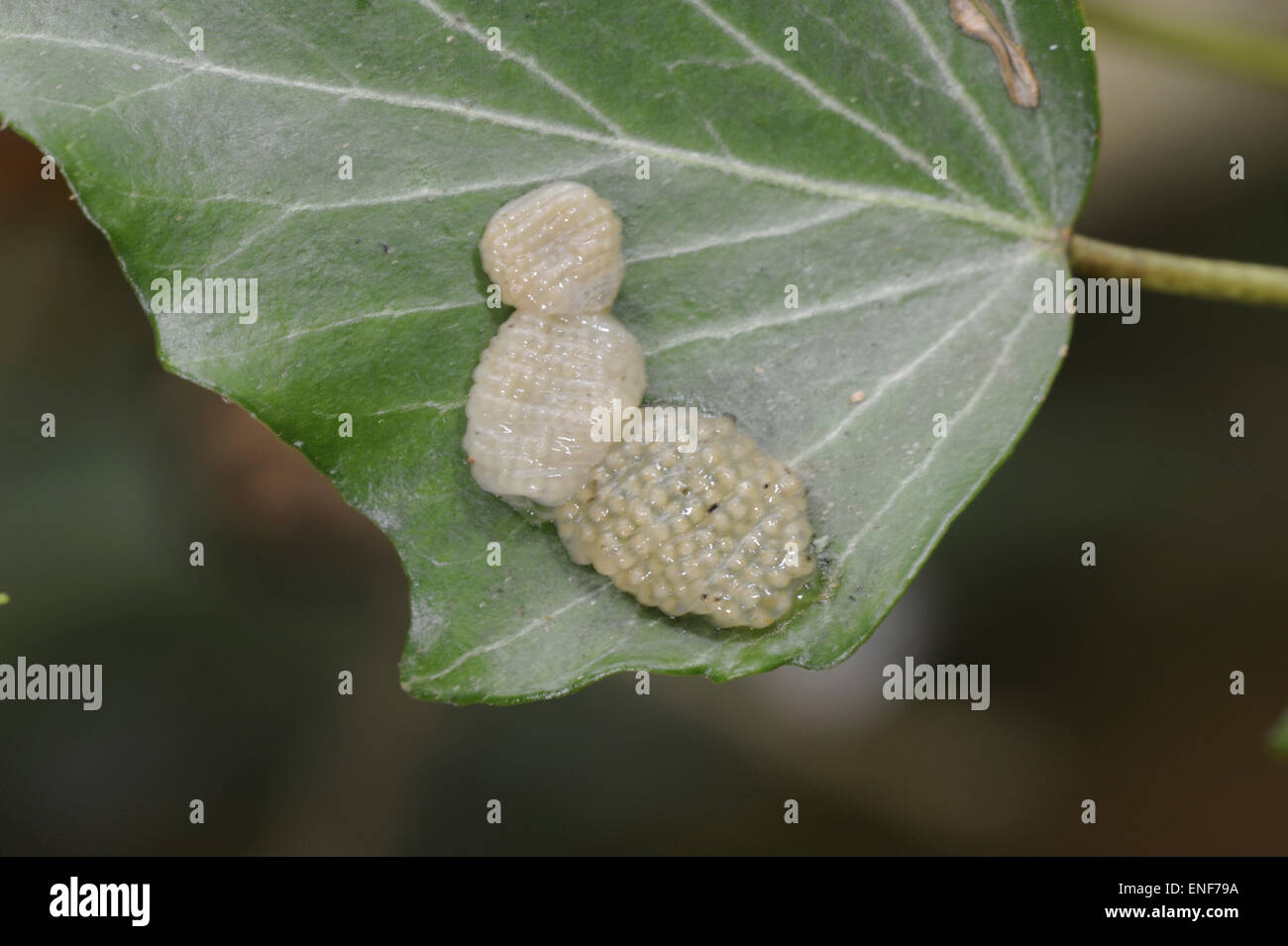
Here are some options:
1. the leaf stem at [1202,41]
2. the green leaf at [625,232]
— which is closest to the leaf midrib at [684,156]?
the green leaf at [625,232]

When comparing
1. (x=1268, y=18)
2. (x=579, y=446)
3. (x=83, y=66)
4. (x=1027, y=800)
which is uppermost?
(x=1268, y=18)

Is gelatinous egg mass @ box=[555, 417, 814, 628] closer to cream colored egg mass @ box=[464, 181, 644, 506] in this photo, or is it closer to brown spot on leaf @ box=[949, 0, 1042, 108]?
cream colored egg mass @ box=[464, 181, 644, 506]

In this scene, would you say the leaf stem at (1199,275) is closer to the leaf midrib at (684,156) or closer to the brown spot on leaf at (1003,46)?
the leaf midrib at (684,156)

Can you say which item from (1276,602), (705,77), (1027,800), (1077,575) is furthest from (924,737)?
(705,77)

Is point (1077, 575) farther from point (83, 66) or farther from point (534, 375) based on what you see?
point (83, 66)

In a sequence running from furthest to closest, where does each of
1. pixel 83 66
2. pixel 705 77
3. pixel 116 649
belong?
pixel 116 649
pixel 705 77
pixel 83 66

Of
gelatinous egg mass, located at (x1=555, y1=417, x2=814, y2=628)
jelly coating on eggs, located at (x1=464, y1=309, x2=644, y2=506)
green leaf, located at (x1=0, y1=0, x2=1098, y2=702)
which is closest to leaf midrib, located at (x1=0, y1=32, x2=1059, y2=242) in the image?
green leaf, located at (x1=0, y1=0, x2=1098, y2=702)

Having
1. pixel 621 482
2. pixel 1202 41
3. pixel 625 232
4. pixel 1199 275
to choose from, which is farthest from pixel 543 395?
pixel 1202 41
